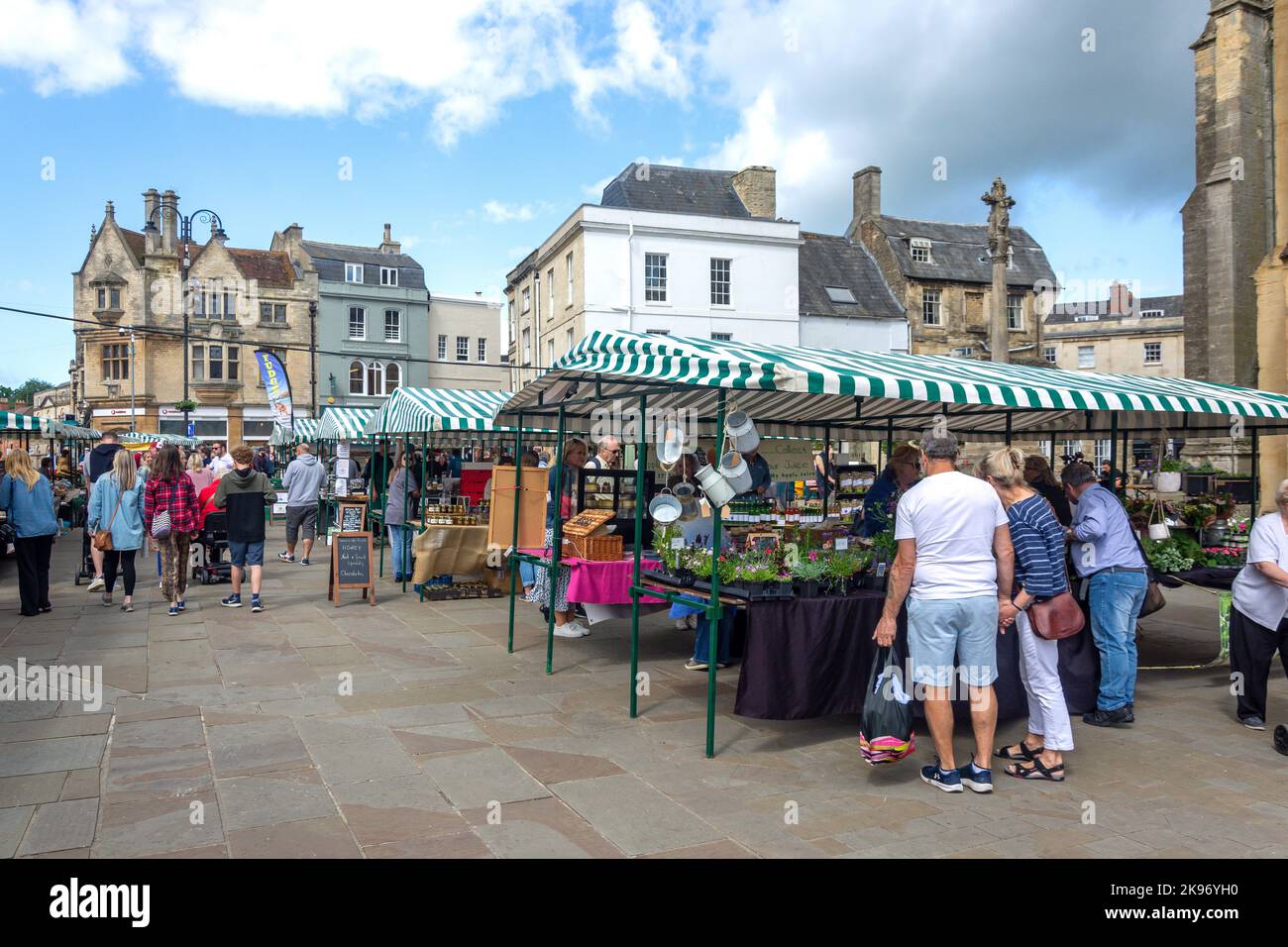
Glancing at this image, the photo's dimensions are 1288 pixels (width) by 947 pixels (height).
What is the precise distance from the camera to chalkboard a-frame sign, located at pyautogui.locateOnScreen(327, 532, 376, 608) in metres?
10.9

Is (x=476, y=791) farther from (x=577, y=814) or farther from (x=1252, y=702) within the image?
(x=1252, y=702)

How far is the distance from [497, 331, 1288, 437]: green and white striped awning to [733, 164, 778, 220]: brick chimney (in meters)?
28.0

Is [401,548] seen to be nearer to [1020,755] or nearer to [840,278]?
[1020,755]

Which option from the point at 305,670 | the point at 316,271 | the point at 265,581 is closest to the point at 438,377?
the point at 316,271

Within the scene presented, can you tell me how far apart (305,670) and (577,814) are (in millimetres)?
3908

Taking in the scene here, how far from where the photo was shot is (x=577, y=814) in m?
4.60

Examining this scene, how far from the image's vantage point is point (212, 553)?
13180 millimetres

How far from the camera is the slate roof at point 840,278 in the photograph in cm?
3678

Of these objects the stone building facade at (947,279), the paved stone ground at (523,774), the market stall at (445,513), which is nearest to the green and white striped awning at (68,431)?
the market stall at (445,513)

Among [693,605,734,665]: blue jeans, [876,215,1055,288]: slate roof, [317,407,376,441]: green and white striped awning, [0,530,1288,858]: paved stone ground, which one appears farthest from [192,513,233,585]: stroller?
[876,215,1055,288]: slate roof

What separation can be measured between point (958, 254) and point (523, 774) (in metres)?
39.2

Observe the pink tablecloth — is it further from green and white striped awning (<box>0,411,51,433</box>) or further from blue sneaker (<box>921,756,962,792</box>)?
green and white striped awning (<box>0,411,51,433</box>)

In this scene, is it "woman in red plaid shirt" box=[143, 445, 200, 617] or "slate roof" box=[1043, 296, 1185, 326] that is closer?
"woman in red plaid shirt" box=[143, 445, 200, 617]

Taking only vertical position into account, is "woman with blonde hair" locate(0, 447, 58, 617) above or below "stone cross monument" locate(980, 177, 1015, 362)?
below
